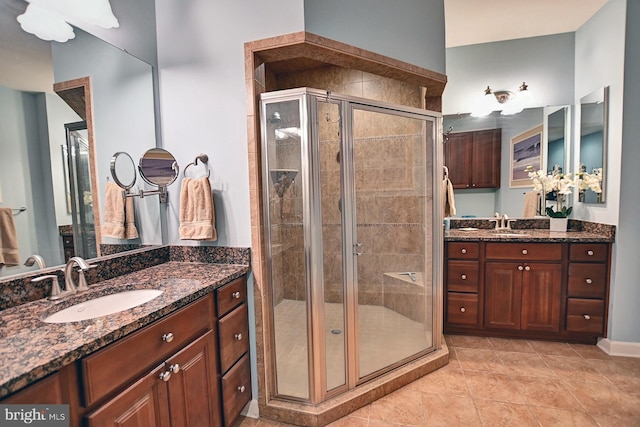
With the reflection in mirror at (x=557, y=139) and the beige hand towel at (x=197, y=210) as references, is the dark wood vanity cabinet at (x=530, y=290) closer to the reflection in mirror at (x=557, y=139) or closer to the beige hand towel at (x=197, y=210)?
the reflection in mirror at (x=557, y=139)

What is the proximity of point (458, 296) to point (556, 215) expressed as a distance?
1244 mm

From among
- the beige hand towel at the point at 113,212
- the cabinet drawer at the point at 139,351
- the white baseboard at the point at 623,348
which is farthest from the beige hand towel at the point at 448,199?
the beige hand towel at the point at 113,212

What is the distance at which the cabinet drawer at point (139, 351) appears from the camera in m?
0.89

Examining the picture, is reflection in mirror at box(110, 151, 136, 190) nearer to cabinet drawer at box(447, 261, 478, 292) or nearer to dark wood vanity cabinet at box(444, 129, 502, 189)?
cabinet drawer at box(447, 261, 478, 292)

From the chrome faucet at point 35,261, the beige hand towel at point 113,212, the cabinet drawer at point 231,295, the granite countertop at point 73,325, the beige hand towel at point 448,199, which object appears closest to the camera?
the granite countertop at point 73,325

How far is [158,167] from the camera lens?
177 cm

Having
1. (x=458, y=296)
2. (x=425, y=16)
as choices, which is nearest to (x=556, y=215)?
(x=458, y=296)

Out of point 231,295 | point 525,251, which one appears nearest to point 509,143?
point 525,251

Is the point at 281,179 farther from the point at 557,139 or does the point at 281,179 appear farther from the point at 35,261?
the point at 557,139

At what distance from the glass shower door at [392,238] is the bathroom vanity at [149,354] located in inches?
32.4

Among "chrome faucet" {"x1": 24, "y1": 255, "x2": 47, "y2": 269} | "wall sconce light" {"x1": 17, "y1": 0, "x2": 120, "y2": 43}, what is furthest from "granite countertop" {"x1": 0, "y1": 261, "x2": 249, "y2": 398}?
"wall sconce light" {"x1": 17, "y1": 0, "x2": 120, "y2": 43}

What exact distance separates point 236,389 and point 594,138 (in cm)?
335

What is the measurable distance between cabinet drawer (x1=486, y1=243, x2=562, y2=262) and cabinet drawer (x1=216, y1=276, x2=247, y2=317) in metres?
2.08

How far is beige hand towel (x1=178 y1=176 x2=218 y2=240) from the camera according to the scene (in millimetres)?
1724
